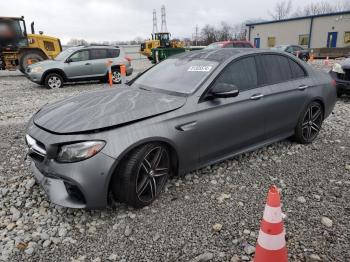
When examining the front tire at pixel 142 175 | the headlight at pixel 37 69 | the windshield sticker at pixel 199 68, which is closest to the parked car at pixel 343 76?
the windshield sticker at pixel 199 68

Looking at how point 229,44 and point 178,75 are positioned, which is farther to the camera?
point 229,44

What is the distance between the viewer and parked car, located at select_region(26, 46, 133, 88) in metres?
11.3

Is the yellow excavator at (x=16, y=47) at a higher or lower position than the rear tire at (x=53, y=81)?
higher

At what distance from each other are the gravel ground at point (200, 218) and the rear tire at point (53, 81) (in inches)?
301

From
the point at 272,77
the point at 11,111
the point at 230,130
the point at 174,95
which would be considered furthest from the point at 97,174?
the point at 11,111

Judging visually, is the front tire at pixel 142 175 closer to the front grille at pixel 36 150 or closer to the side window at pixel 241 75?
the front grille at pixel 36 150

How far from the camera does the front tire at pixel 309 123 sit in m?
4.65

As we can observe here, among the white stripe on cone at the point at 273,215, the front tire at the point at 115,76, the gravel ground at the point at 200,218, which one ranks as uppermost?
the white stripe on cone at the point at 273,215

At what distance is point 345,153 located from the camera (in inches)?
178

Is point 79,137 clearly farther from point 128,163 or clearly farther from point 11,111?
point 11,111

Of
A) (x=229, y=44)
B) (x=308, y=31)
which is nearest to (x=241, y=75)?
(x=229, y=44)

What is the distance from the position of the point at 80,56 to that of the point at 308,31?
34.5 m

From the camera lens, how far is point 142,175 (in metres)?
3.09

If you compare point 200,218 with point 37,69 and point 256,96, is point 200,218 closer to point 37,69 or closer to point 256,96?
point 256,96
